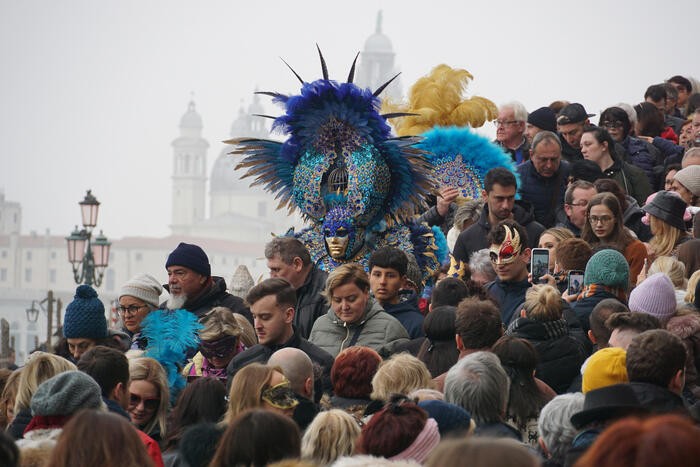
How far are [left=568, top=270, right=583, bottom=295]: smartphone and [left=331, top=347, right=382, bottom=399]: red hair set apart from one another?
2.10 metres

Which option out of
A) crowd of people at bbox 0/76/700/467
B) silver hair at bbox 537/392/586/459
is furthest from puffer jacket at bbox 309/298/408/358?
silver hair at bbox 537/392/586/459

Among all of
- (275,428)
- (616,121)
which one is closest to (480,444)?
(275,428)

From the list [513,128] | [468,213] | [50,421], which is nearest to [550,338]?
[50,421]

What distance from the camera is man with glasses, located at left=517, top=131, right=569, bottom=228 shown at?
32.4 feet

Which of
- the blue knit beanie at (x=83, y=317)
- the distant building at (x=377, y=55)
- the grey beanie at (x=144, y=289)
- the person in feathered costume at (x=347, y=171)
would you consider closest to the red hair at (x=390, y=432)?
the blue knit beanie at (x=83, y=317)

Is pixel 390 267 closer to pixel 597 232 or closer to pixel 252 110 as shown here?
pixel 597 232

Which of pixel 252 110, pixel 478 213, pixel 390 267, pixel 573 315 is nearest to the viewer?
pixel 573 315

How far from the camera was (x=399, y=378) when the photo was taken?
5234mm

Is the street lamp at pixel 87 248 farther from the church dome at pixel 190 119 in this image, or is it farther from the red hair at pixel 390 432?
the church dome at pixel 190 119

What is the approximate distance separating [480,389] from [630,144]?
7250 millimetres

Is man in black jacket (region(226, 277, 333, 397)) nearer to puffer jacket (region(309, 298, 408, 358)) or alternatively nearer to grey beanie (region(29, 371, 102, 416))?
puffer jacket (region(309, 298, 408, 358))

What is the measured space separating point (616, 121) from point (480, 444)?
370 inches

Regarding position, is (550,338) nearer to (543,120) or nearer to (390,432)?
(390,432)

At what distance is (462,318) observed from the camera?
19.5 ft
